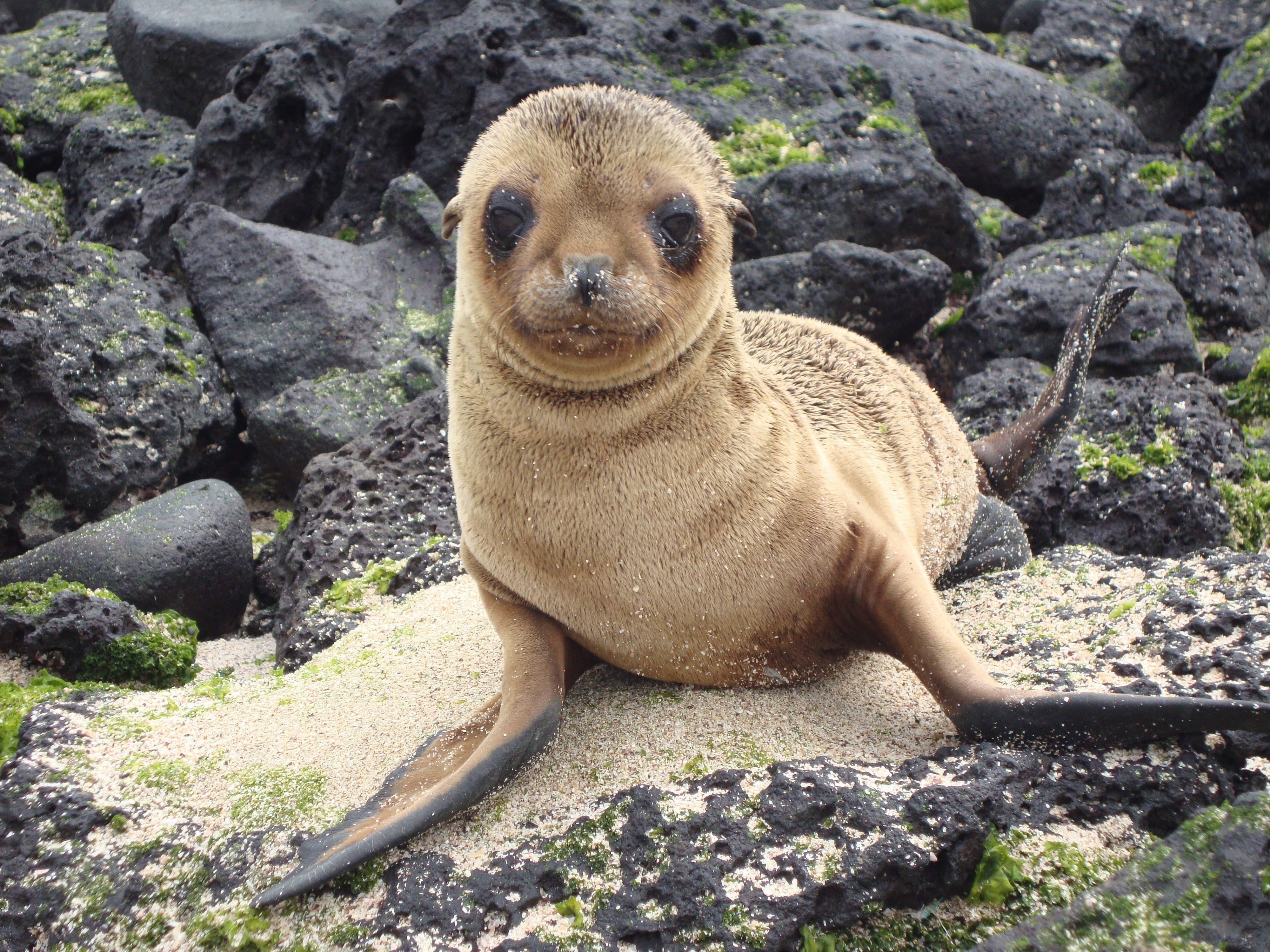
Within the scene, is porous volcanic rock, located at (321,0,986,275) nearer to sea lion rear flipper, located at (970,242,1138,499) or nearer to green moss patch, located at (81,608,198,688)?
sea lion rear flipper, located at (970,242,1138,499)

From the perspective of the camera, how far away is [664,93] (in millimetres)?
7133

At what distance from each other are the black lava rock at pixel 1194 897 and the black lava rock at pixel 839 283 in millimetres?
4522

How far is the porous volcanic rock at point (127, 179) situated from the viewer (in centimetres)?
778

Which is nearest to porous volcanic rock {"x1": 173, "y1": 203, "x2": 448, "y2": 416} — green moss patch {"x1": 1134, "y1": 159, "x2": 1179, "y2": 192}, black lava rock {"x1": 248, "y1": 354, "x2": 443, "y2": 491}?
black lava rock {"x1": 248, "y1": 354, "x2": 443, "y2": 491}

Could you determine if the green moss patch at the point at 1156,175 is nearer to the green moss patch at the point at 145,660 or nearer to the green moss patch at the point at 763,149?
the green moss patch at the point at 763,149

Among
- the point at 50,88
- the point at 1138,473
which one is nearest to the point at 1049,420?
the point at 1138,473

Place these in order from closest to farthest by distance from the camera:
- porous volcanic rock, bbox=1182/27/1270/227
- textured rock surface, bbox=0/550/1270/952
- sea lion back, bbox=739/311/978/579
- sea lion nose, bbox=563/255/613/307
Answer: textured rock surface, bbox=0/550/1270/952, sea lion nose, bbox=563/255/613/307, sea lion back, bbox=739/311/978/579, porous volcanic rock, bbox=1182/27/1270/227

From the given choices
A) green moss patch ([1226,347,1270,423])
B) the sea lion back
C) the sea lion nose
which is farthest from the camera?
green moss patch ([1226,347,1270,423])

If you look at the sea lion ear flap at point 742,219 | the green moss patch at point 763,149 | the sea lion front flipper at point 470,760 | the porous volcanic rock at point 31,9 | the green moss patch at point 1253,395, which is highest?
the sea lion ear flap at point 742,219

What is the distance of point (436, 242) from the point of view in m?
7.13

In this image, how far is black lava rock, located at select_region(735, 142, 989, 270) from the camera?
22.4ft

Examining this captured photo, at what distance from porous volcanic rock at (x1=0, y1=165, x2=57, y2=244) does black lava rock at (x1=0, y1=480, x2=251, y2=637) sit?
10.3 feet

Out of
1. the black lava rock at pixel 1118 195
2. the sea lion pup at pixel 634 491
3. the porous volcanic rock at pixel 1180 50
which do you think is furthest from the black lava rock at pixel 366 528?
the porous volcanic rock at pixel 1180 50

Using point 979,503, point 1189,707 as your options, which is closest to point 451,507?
point 979,503
